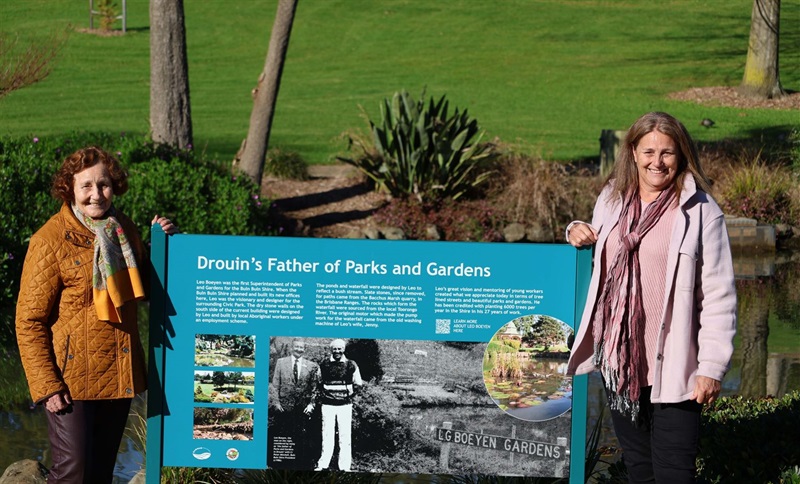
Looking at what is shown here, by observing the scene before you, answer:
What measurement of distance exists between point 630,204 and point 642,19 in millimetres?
40033

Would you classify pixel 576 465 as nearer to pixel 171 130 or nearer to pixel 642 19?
pixel 171 130

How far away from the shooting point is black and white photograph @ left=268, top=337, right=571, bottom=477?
489 centimetres

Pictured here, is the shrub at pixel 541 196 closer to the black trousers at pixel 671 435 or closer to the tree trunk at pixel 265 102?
the tree trunk at pixel 265 102

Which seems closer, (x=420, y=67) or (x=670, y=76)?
(x=670, y=76)

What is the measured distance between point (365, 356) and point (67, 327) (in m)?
1.28

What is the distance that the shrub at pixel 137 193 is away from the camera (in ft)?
33.4

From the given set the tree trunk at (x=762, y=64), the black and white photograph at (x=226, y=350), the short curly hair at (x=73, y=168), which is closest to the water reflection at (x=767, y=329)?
the black and white photograph at (x=226, y=350)

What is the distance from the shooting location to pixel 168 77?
13570 millimetres

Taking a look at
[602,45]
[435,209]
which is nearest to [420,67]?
[602,45]

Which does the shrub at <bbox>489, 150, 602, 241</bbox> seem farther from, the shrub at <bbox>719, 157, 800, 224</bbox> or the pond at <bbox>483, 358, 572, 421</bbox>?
the pond at <bbox>483, 358, 572, 421</bbox>

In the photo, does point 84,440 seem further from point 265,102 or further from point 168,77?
point 265,102

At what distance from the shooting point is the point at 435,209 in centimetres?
1453

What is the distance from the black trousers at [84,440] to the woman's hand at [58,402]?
4 centimetres

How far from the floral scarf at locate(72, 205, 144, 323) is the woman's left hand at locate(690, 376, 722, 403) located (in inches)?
93.5
